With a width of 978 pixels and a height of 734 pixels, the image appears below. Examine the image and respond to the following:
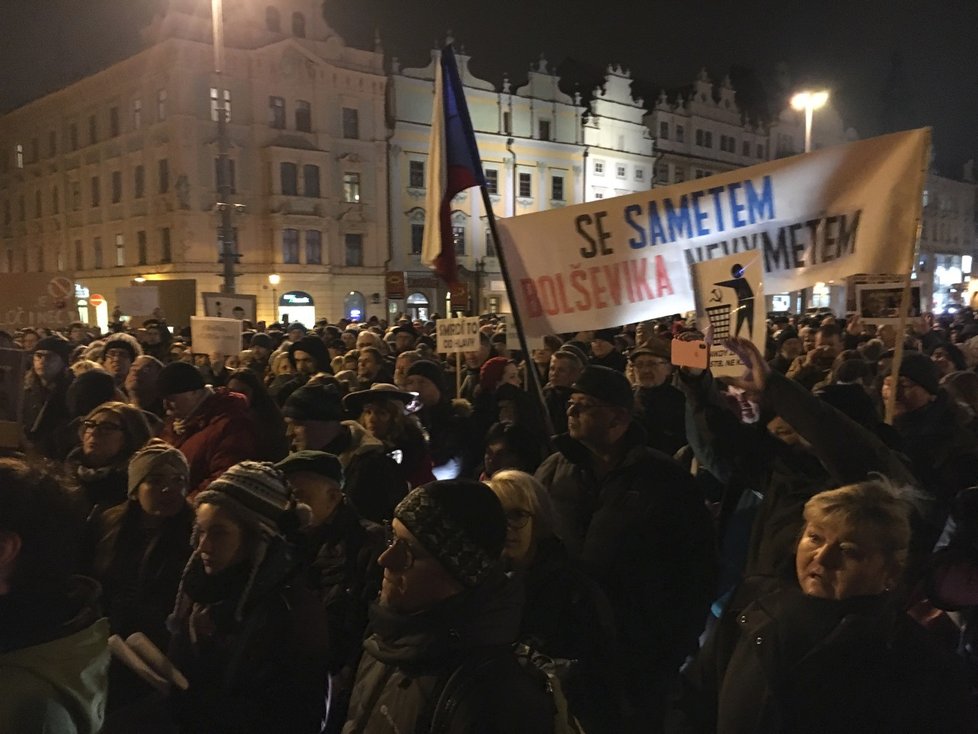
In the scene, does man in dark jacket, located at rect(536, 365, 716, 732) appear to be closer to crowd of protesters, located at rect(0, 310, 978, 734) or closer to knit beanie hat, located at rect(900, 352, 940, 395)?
crowd of protesters, located at rect(0, 310, 978, 734)

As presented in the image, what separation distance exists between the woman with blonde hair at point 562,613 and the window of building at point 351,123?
3666 centimetres

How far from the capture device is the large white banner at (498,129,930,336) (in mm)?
3695

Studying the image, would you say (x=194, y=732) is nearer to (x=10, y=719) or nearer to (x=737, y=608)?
(x=10, y=719)

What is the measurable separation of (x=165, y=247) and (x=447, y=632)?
3649 centimetres

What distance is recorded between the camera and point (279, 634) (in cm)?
230

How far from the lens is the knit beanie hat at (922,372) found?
4238mm

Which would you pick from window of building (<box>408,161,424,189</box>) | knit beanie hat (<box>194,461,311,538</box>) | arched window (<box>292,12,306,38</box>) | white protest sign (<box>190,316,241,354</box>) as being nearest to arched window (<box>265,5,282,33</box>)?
arched window (<box>292,12,306,38</box>)

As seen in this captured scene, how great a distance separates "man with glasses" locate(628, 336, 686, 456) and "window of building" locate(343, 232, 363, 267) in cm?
3370

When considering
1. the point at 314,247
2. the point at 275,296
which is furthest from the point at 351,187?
the point at 275,296

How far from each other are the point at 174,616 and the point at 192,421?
192 centimetres

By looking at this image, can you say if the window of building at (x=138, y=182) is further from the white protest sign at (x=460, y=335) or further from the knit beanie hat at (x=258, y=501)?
the knit beanie hat at (x=258, y=501)

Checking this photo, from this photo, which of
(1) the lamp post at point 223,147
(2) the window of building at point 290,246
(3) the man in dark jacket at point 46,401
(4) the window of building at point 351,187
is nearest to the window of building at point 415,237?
(4) the window of building at point 351,187

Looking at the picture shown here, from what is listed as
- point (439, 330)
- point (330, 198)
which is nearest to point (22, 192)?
point (330, 198)

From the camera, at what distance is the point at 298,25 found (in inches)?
1401
